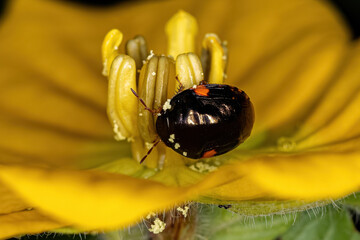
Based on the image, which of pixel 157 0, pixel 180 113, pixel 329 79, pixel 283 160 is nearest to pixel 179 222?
pixel 180 113

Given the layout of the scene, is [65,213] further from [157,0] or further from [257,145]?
[157,0]

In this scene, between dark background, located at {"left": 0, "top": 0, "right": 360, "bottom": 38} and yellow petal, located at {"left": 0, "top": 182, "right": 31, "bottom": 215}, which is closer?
yellow petal, located at {"left": 0, "top": 182, "right": 31, "bottom": 215}

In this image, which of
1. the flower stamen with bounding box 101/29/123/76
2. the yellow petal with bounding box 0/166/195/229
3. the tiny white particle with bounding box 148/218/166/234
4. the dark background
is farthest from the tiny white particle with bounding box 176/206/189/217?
the dark background

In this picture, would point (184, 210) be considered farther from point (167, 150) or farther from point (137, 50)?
point (137, 50)

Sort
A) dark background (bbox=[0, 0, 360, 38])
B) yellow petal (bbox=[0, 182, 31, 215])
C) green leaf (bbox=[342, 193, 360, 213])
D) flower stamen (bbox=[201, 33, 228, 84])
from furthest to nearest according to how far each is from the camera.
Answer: dark background (bbox=[0, 0, 360, 38]) → flower stamen (bbox=[201, 33, 228, 84]) → green leaf (bbox=[342, 193, 360, 213]) → yellow petal (bbox=[0, 182, 31, 215])

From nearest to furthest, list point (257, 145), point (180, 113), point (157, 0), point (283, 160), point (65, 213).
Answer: point (65, 213) < point (283, 160) < point (180, 113) < point (257, 145) < point (157, 0)

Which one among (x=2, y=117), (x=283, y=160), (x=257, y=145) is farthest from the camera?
(x=2, y=117)

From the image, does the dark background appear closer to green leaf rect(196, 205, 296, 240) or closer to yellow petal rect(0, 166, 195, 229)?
green leaf rect(196, 205, 296, 240)

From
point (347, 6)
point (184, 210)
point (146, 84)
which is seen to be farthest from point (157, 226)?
point (347, 6)
